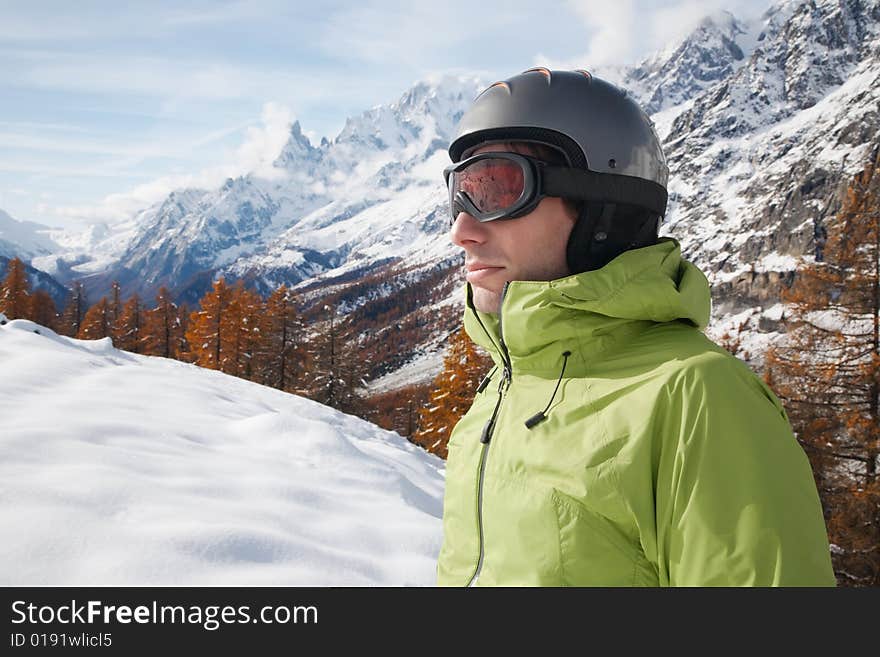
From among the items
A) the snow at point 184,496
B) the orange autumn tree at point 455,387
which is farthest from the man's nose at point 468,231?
the orange autumn tree at point 455,387

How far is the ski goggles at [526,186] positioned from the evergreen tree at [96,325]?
56360 millimetres

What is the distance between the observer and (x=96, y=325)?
5072 centimetres

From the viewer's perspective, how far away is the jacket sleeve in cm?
153

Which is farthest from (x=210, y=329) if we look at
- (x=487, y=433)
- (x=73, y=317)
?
(x=487, y=433)

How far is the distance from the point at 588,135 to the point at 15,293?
5487 cm

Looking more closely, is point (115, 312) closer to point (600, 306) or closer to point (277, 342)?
point (277, 342)

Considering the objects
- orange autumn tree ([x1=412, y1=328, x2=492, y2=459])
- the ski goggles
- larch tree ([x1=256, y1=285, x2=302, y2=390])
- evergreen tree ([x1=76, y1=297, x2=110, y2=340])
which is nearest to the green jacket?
the ski goggles

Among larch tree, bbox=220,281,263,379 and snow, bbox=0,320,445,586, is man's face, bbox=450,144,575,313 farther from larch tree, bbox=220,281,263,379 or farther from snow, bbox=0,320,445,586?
larch tree, bbox=220,281,263,379

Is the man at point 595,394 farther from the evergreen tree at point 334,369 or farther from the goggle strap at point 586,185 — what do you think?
the evergreen tree at point 334,369
